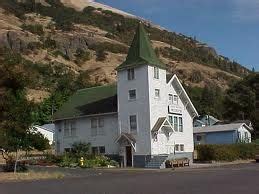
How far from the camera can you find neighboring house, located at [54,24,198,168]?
5416 centimetres

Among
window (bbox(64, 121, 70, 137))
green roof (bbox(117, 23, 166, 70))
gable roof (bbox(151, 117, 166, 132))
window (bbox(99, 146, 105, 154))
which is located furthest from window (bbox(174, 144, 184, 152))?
window (bbox(64, 121, 70, 137))

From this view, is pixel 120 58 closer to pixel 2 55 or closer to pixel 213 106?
pixel 213 106

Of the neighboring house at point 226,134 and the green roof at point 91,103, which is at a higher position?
the green roof at point 91,103

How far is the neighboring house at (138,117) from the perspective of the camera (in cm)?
5416

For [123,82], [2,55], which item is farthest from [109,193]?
[123,82]

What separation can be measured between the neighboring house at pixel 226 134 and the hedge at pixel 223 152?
15.2 meters

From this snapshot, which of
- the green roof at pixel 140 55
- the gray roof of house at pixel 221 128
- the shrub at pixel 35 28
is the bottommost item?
the gray roof of house at pixel 221 128

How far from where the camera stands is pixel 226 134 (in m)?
82.9

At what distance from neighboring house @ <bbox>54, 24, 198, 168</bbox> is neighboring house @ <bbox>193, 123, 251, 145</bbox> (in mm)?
20489

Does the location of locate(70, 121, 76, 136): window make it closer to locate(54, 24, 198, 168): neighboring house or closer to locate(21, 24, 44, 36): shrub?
locate(54, 24, 198, 168): neighboring house

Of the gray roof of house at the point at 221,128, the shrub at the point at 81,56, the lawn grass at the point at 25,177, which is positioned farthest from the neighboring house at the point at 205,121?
the lawn grass at the point at 25,177

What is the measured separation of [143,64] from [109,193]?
33648 mm

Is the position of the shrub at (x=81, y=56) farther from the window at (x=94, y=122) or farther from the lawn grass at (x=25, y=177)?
the lawn grass at (x=25, y=177)

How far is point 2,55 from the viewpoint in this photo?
41.3 m
